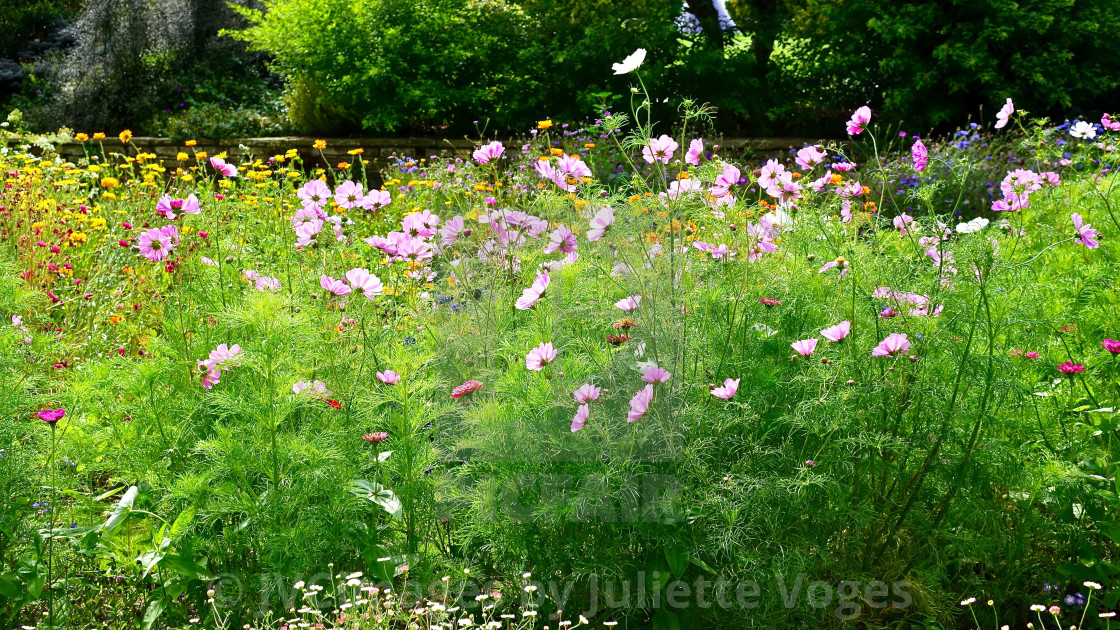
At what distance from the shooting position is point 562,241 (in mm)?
2482

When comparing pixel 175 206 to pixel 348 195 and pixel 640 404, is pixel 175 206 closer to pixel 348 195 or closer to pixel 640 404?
pixel 348 195

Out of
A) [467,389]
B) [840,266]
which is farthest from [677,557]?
[840,266]

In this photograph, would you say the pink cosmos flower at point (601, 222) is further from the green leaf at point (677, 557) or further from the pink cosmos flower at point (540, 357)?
the green leaf at point (677, 557)

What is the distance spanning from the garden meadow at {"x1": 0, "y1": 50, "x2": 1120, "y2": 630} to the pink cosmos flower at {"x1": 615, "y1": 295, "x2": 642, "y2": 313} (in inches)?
0.6

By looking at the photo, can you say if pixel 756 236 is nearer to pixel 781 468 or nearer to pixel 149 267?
pixel 781 468

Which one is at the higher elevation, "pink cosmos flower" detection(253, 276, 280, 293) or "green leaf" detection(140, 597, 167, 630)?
"pink cosmos flower" detection(253, 276, 280, 293)

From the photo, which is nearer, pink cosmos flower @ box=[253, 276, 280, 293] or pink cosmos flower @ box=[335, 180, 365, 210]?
pink cosmos flower @ box=[253, 276, 280, 293]

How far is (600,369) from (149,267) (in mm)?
3181

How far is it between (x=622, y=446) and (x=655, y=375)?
0.18 metres

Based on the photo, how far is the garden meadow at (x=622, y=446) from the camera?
1970mm

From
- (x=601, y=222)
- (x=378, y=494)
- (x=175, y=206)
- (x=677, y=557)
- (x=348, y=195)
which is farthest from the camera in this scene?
(x=348, y=195)

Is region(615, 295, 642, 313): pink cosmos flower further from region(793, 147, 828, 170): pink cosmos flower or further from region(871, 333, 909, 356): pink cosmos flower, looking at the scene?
region(793, 147, 828, 170): pink cosmos flower

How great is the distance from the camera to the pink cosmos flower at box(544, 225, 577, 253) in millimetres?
2467

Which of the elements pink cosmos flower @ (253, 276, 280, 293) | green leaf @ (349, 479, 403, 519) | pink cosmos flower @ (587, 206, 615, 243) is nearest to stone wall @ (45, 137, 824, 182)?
pink cosmos flower @ (253, 276, 280, 293)
